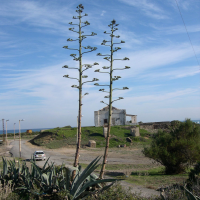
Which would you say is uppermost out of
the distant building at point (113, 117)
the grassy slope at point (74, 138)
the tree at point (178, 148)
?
the distant building at point (113, 117)

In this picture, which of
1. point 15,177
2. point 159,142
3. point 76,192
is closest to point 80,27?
point 15,177

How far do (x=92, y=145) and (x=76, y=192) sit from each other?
35.3 meters

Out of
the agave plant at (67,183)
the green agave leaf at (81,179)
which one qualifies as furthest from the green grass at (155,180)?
the green agave leaf at (81,179)

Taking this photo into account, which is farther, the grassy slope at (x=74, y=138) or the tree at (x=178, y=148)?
the grassy slope at (x=74, y=138)

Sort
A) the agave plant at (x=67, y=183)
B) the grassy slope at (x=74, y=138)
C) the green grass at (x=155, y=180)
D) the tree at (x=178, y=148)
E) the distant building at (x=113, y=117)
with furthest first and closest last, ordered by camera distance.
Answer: the distant building at (x=113, y=117) → the grassy slope at (x=74, y=138) → the tree at (x=178, y=148) → the green grass at (x=155, y=180) → the agave plant at (x=67, y=183)

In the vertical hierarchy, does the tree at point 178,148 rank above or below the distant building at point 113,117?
below

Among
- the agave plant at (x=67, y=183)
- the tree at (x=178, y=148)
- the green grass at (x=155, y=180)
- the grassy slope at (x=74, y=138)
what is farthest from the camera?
the grassy slope at (x=74, y=138)

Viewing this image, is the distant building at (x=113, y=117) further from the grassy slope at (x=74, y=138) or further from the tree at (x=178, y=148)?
the tree at (x=178, y=148)

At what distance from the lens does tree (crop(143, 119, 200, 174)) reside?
17.1 meters

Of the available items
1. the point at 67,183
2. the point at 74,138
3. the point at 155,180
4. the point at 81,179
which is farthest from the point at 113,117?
the point at 81,179

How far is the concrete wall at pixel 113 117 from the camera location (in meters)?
57.9

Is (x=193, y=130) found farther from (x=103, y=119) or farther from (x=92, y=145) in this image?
(x=103, y=119)

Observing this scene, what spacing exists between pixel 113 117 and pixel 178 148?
1618 inches

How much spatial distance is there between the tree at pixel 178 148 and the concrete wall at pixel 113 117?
3905cm
